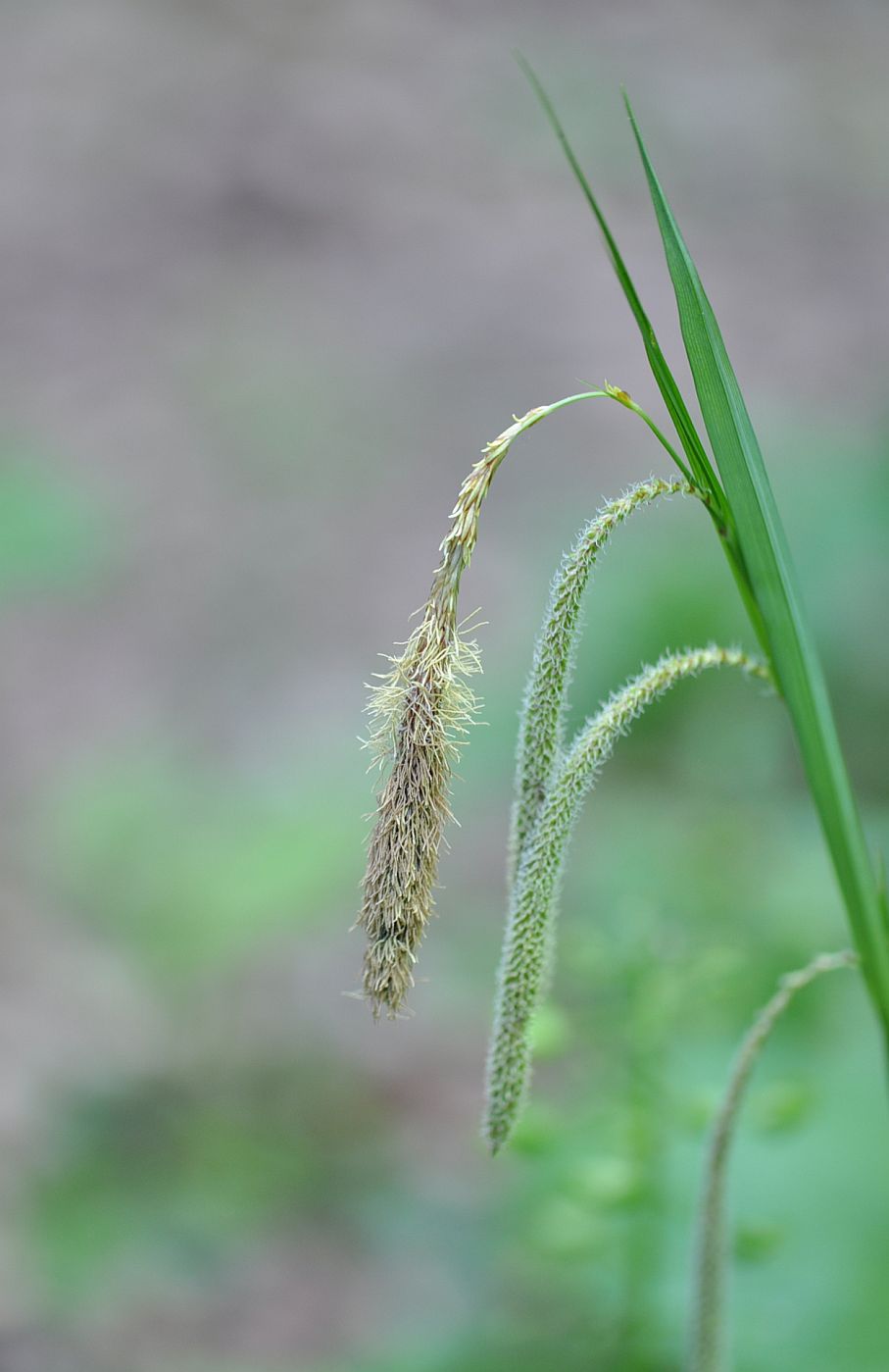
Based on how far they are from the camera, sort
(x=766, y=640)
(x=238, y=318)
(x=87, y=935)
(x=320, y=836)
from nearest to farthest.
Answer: (x=766, y=640)
(x=320, y=836)
(x=87, y=935)
(x=238, y=318)

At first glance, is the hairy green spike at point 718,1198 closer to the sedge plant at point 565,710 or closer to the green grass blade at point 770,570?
the sedge plant at point 565,710

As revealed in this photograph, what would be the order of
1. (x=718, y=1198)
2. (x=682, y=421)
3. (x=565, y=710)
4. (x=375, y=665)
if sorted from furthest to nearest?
(x=375, y=665)
(x=718, y=1198)
(x=565, y=710)
(x=682, y=421)

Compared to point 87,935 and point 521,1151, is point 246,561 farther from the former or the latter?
point 521,1151

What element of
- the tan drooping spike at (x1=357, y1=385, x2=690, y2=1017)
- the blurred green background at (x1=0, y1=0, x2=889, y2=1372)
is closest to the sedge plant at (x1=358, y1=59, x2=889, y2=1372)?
the tan drooping spike at (x1=357, y1=385, x2=690, y2=1017)

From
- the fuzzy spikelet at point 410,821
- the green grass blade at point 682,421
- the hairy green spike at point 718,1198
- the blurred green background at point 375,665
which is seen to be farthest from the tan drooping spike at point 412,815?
the blurred green background at point 375,665

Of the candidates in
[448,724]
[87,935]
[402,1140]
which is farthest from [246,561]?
[448,724]

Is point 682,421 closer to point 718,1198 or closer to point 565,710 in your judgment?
point 565,710

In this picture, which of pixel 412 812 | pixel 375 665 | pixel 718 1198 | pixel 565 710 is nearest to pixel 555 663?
pixel 565 710
